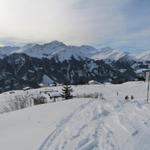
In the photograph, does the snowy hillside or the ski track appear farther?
the snowy hillside

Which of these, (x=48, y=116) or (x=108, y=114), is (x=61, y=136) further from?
(x=48, y=116)

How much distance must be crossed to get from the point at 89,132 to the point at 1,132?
14.0 ft

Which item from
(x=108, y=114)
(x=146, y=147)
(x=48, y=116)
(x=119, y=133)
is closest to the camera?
(x=146, y=147)

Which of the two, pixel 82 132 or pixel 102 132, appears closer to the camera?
pixel 102 132

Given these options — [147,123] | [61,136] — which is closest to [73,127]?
[61,136]

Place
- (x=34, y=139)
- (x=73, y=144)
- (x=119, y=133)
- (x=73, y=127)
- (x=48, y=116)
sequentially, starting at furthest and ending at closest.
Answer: (x=48, y=116)
(x=73, y=127)
(x=34, y=139)
(x=119, y=133)
(x=73, y=144)

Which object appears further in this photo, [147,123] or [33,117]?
[33,117]

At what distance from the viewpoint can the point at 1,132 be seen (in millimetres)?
11758

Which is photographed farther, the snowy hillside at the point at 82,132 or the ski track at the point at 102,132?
the snowy hillside at the point at 82,132

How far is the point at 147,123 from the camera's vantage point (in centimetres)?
980

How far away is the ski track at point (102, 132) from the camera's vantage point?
7829 millimetres

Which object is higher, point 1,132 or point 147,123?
point 147,123

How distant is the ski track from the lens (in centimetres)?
783

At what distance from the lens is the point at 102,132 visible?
9.06 metres
